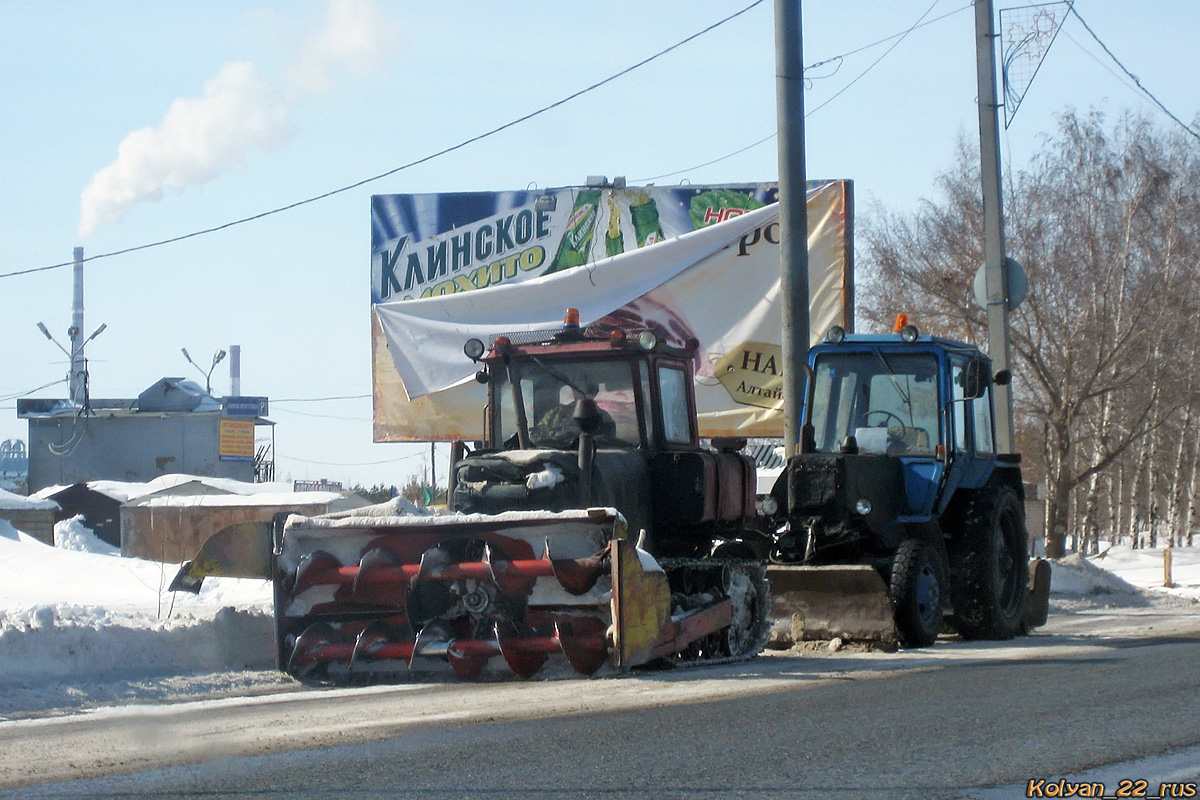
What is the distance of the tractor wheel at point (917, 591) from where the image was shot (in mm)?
10563

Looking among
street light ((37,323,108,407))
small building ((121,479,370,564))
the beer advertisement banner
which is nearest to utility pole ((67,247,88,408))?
street light ((37,323,108,407))

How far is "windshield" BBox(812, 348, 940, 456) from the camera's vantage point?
11586mm

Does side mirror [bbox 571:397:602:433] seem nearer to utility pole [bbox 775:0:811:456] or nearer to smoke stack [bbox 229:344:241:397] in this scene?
utility pole [bbox 775:0:811:456]

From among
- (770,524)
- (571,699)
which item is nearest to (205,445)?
(770,524)

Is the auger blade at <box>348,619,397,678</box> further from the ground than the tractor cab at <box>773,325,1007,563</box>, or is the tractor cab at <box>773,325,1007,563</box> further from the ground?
the tractor cab at <box>773,325,1007,563</box>

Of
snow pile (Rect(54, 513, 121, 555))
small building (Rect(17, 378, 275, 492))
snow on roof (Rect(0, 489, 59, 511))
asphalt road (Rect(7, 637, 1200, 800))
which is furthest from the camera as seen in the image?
small building (Rect(17, 378, 275, 492))

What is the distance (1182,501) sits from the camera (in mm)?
42188

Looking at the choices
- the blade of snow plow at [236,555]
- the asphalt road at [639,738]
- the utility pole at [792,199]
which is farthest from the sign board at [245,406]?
the asphalt road at [639,738]

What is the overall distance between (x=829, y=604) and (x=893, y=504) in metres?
1.13

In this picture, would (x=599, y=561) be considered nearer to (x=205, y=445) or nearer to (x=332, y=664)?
(x=332, y=664)

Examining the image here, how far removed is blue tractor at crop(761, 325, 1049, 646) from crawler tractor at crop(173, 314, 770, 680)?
1.08 metres

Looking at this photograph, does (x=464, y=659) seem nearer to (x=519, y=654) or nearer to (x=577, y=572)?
(x=519, y=654)

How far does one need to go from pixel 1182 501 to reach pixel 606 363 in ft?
122

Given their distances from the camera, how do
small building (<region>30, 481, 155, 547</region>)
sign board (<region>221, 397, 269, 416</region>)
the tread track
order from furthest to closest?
sign board (<region>221, 397, 269, 416</region>)
small building (<region>30, 481, 155, 547</region>)
the tread track
